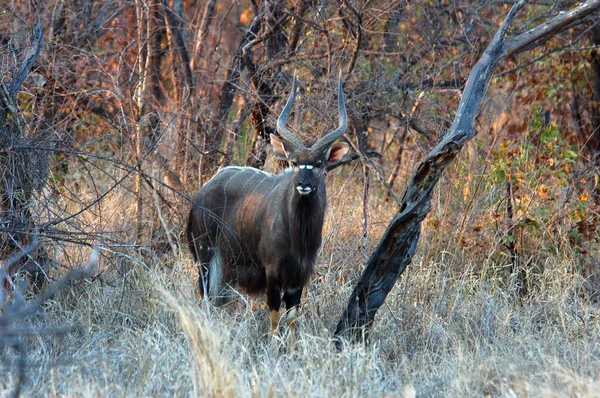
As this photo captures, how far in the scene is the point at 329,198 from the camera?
26.2 feet

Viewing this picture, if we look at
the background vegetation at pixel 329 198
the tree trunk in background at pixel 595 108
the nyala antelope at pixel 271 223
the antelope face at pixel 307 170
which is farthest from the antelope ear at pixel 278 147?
the tree trunk in background at pixel 595 108

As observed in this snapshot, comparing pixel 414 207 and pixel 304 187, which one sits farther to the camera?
pixel 304 187

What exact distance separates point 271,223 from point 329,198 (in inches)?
68.7

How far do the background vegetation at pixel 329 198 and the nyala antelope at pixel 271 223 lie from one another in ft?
0.67

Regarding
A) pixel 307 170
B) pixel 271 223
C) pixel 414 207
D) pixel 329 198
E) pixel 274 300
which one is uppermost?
pixel 307 170

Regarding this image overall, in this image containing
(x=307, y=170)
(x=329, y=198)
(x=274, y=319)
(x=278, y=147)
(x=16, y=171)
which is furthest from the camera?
(x=329, y=198)

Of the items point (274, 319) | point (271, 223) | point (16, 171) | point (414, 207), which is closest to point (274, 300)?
point (274, 319)

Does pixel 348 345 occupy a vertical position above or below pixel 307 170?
below

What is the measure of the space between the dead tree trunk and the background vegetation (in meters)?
0.28

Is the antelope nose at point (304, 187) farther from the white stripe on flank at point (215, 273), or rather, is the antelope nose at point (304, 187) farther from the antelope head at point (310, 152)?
the white stripe on flank at point (215, 273)

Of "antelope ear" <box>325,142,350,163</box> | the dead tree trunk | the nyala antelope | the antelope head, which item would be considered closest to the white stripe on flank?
the nyala antelope

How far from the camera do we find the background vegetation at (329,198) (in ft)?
15.1

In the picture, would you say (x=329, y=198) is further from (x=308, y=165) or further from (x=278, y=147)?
(x=308, y=165)

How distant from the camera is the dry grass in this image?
13.7 feet
